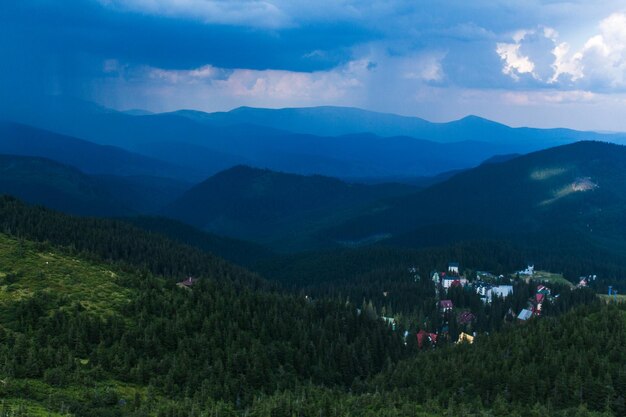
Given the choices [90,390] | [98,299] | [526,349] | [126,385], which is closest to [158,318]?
[98,299]

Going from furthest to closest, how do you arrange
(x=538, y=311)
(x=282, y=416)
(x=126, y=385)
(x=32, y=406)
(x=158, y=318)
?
(x=538, y=311), (x=158, y=318), (x=126, y=385), (x=282, y=416), (x=32, y=406)

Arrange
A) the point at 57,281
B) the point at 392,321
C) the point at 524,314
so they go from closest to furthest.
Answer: the point at 57,281, the point at 392,321, the point at 524,314

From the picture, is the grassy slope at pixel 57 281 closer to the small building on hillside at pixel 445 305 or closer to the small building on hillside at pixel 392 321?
the small building on hillside at pixel 392 321

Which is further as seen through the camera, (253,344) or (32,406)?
(253,344)

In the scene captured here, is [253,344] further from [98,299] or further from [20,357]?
[20,357]

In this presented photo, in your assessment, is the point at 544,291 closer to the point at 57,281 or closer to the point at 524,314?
the point at 524,314

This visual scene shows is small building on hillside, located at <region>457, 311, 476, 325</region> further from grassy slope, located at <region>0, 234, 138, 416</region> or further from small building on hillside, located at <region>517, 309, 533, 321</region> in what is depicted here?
grassy slope, located at <region>0, 234, 138, 416</region>

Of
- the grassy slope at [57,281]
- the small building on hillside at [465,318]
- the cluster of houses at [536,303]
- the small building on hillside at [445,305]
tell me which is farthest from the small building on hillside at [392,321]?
the grassy slope at [57,281]

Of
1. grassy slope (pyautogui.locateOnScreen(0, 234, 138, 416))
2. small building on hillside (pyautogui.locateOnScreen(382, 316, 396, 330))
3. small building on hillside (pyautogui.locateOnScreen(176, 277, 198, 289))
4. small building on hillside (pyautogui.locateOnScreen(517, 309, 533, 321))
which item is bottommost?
small building on hillside (pyautogui.locateOnScreen(382, 316, 396, 330))

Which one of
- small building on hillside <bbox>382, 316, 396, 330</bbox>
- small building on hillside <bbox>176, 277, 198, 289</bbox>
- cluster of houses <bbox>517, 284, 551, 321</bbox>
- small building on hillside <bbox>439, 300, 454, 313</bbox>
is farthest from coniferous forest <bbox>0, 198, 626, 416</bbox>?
cluster of houses <bbox>517, 284, 551, 321</bbox>

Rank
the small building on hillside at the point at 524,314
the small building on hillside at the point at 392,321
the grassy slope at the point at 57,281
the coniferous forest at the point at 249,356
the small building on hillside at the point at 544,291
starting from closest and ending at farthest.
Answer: the coniferous forest at the point at 249,356, the grassy slope at the point at 57,281, the small building on hillside at the point at 392,321, the small building on hillside at the point at 524,314, the small building on hillside at the point at 544,291

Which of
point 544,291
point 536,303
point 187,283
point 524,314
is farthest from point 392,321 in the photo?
point 544,291
